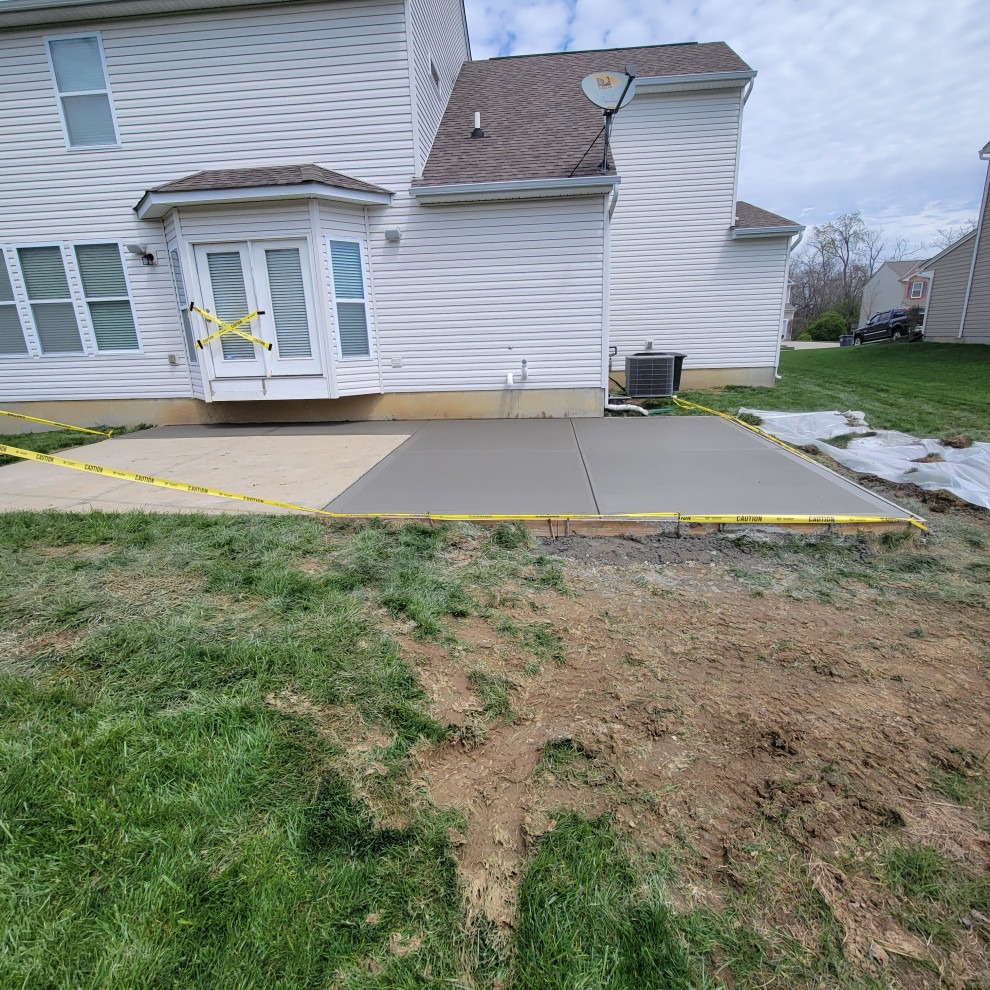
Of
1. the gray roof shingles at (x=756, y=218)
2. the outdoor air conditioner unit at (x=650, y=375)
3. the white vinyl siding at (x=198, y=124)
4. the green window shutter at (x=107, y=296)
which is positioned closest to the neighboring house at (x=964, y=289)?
the gray roof shingles at (x=756, y=218)

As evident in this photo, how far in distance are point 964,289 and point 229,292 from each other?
81.4 ft

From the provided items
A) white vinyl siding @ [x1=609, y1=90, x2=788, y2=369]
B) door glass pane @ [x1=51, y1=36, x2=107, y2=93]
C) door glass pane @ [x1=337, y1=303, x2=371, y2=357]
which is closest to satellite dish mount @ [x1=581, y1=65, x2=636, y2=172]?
door glass pane @ [x1=337, y1=303, x2=371, y2=357]

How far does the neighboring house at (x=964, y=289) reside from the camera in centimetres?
1945

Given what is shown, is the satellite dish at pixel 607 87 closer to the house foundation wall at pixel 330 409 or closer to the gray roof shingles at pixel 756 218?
the house foundation wall at pixel 330 409

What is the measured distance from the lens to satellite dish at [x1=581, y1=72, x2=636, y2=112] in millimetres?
7227

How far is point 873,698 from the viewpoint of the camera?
7.84ft

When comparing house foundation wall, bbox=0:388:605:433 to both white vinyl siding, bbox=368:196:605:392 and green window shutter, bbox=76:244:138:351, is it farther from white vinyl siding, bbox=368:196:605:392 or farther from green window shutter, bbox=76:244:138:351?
green window shutter, bbox=76:244:138:351

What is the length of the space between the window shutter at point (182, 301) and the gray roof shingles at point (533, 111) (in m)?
3.79

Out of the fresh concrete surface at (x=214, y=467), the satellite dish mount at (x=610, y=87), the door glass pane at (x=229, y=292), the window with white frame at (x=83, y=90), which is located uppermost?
the window with white frame at (x=83, y=90)

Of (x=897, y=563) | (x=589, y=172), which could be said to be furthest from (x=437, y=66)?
(x=897, y=563)

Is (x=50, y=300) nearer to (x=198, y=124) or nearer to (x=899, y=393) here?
(x=198, y=124)

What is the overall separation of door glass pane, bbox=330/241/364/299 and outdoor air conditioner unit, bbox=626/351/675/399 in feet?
14.9

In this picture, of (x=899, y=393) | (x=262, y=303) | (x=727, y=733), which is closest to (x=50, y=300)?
(x=262, y=303)

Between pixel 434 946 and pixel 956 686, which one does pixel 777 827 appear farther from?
pixel 956 686
